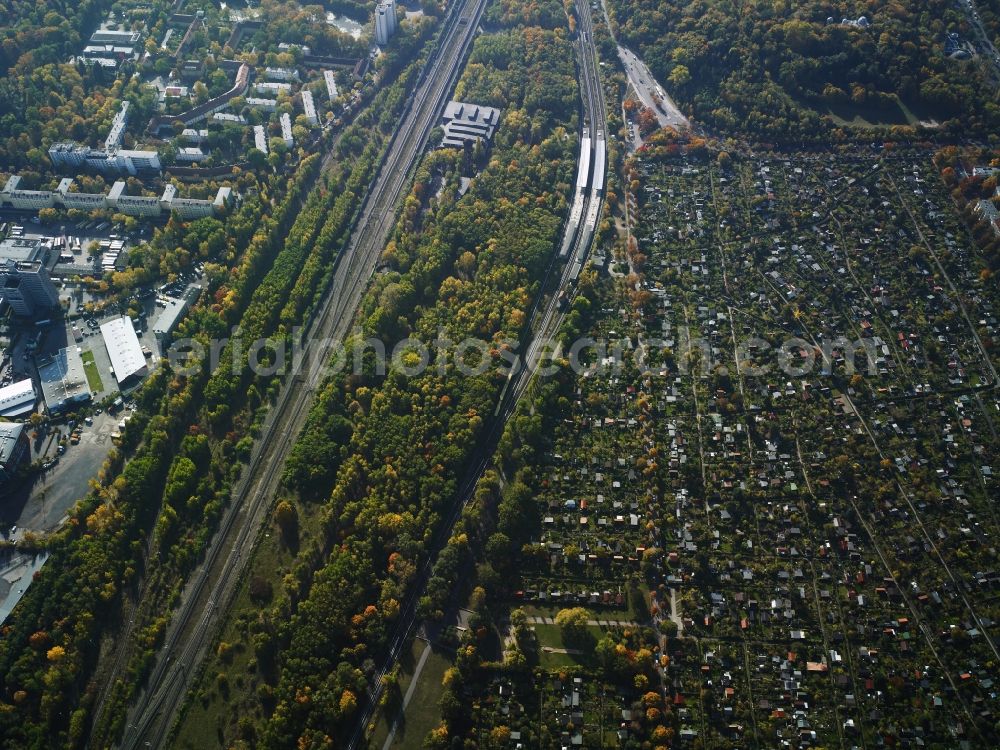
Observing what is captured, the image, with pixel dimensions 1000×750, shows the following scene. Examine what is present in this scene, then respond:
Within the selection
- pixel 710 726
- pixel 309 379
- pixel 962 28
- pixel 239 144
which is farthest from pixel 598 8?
pixel 710 726

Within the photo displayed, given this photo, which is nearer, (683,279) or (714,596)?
(714,596)

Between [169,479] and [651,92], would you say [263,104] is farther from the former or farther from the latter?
[169,479]

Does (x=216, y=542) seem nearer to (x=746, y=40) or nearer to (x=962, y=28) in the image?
(x=746, y=40)

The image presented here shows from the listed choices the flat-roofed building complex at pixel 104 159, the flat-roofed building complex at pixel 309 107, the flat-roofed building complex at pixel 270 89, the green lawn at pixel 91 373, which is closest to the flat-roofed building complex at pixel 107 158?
the flat-roofed building complex at pixel 104 159

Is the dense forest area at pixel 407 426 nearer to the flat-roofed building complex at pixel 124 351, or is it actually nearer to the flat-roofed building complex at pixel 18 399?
the flat-roofed building complex at pixel 124 351

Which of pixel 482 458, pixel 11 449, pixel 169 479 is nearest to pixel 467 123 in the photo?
pixel 482 458

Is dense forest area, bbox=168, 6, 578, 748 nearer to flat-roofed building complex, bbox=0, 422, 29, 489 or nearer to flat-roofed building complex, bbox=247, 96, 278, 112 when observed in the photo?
flat-roofed building complex, bbox=0, 422, 29, 489

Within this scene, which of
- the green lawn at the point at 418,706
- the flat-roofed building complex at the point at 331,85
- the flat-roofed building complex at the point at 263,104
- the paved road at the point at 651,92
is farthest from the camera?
the flat-roofed building complex at the point at 331,85

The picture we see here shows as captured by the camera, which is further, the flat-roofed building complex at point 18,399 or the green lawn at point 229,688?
the flat-roofed building complex at point 18,399
